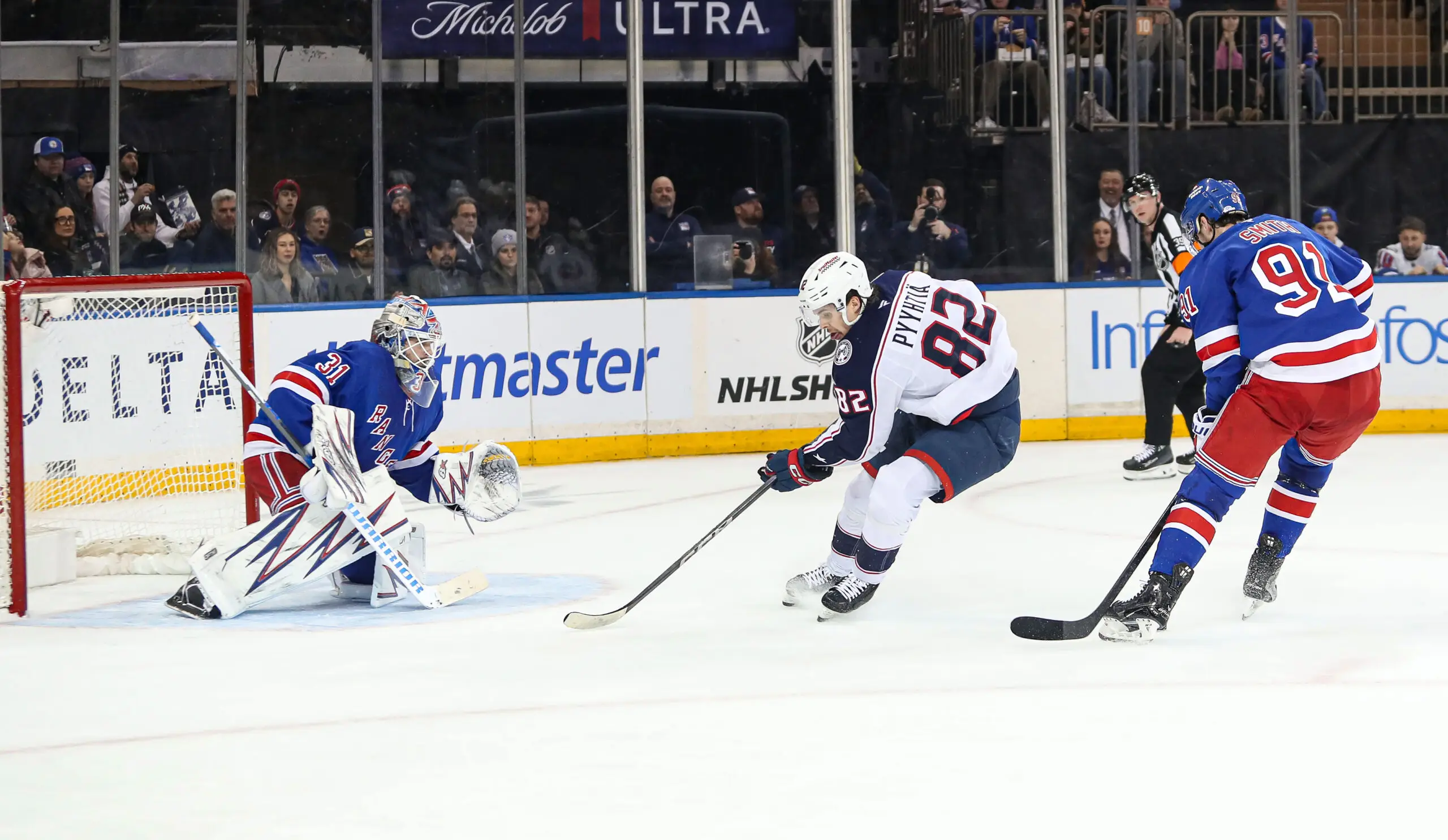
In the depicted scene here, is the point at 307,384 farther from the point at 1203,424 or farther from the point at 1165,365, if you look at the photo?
the point at 1165,365

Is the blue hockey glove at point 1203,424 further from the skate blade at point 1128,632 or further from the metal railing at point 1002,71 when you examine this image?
the metal railing at point 1002,71

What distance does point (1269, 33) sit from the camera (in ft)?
29.9

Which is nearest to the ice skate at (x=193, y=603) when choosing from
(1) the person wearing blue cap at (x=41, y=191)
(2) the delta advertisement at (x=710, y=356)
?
(2) the delta advertisement at (x=710, y=356)

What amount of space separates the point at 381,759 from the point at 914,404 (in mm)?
1644

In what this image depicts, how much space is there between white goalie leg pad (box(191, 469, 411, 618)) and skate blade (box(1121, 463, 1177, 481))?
3472 millimetres

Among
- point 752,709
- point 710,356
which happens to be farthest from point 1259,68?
point 752,709

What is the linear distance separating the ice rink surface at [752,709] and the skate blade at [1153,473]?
156 cm

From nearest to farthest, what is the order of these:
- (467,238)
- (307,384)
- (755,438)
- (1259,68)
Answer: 1. (307,384)
2. (467,238)
3. (755,438)
4. (1259,68)

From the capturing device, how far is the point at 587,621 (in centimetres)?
395

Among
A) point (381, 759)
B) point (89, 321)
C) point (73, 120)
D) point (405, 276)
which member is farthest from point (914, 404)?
point (73, 120)

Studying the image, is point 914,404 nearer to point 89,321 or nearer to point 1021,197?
A: point 89,321

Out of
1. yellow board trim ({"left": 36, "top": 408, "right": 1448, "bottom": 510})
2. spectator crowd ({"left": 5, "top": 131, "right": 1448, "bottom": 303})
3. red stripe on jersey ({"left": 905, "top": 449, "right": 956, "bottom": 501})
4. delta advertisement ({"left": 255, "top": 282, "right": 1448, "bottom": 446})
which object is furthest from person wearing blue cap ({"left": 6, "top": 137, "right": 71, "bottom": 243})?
red stripe on jersey ({"left": 905, "top": 449, "right": 956, "bottom": 501})

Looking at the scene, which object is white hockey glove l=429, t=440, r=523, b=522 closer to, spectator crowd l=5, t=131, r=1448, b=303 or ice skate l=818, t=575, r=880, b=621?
ice skate l=818, t=575, r=880, b=621

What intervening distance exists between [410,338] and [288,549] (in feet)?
1.96
